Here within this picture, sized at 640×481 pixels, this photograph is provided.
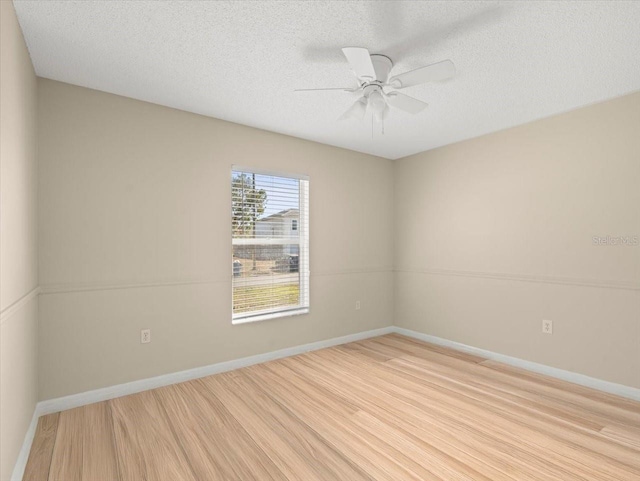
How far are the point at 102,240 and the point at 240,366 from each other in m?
1.76

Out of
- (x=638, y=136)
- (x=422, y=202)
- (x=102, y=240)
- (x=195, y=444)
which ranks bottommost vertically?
(x=195, y=444)

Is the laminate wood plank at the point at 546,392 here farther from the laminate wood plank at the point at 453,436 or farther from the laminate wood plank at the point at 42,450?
the laminate wood plank at the point at 42,450

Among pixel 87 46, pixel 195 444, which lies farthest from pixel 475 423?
pixel 87 46

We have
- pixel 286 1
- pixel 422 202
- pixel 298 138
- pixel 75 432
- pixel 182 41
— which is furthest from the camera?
pixel 422 202

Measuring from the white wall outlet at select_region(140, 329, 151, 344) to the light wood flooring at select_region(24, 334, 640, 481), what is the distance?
433 mm

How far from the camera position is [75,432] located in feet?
7.53

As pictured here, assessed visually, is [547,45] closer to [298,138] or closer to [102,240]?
[298,138]

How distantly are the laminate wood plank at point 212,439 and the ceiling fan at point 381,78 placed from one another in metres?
2.37

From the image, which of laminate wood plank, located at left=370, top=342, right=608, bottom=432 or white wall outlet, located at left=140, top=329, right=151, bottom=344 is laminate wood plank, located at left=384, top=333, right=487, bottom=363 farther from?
white wall outlet, located at left=140, top=329, right=151, bottom=344

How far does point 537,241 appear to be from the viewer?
11.3 ft

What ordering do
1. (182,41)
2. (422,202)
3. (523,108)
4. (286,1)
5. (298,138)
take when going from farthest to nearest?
1. (422,202)
2. (298,138)
3. (523,108)
4. (182,41)
5. (286,1)

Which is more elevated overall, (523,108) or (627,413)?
(523,108)

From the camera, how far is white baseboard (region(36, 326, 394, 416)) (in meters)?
2.58

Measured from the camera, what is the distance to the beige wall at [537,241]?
9.53 ft
